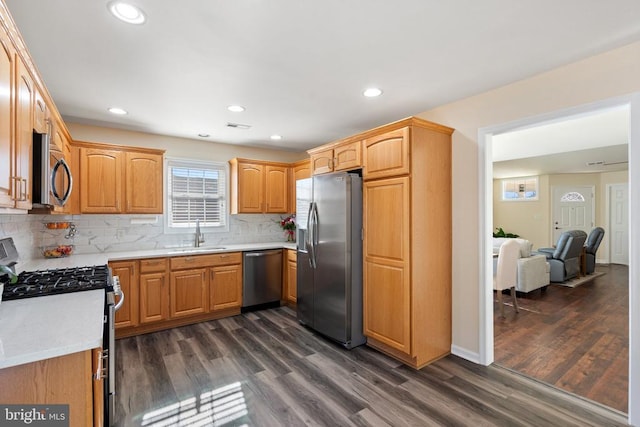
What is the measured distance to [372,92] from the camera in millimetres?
2789

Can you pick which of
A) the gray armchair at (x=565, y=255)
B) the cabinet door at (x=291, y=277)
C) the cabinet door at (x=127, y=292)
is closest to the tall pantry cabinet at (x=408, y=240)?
the cabinet door at (x=291, y=277)

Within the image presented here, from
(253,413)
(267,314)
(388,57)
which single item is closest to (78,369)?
(253,413)

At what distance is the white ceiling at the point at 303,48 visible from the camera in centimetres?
167

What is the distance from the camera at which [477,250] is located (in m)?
2.85

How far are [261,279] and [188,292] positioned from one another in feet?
3.19

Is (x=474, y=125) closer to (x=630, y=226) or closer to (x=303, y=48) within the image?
(x=630, y=226)

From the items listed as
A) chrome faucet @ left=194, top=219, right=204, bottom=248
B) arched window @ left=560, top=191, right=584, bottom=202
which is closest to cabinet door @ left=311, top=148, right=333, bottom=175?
chrome faucet @ left=194, top=219, right=204, bottom=248

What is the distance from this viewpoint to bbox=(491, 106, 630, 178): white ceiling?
4316 mm

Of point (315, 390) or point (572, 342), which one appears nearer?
point (315, 390)

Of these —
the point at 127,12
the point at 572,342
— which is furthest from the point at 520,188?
the point at 127,12

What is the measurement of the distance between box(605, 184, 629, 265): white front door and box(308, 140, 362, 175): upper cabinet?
29.4 ft

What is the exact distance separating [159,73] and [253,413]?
103 inches

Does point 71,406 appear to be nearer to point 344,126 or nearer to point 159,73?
point 159,73

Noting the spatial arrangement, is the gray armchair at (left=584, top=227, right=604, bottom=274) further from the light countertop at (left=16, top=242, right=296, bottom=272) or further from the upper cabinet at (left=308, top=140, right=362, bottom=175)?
the light countertop at (left=16, top=242, right=296, bottom=272)
